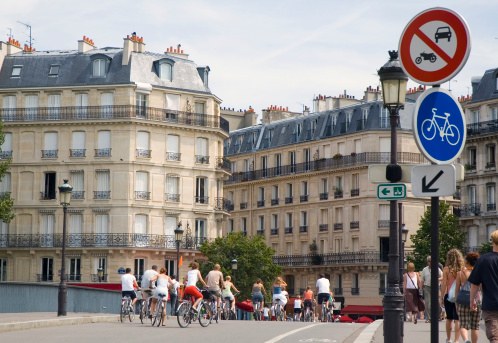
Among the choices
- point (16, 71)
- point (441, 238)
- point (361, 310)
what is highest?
point (16, 71)

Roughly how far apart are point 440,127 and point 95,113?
5956cm

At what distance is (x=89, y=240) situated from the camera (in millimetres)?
66000

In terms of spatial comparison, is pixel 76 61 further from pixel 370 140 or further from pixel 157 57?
pixel 370 140

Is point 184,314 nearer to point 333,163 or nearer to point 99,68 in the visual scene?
point 99,68

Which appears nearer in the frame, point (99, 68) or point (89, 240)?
point (89, 240)

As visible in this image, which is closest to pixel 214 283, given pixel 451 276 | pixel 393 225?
pixel 451 276

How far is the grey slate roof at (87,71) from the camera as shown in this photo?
68.4m

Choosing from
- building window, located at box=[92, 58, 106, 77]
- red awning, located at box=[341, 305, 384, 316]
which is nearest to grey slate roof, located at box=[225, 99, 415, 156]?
red awning, located at box=[341, 305, 384, 316]

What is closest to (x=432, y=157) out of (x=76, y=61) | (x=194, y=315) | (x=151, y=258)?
(x=194, y=315)

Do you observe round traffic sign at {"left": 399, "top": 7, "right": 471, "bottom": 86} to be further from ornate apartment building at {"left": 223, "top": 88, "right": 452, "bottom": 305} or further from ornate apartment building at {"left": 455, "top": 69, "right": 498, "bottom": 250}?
ornate apartment building at {"left": 223, "top": 88, "right": 452, "bottom": 305}

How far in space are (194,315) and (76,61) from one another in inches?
1828

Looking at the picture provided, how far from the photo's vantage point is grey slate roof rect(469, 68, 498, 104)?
7325cm

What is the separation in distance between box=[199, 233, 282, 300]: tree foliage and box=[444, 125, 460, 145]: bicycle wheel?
186 feet

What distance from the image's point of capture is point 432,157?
8828mm
